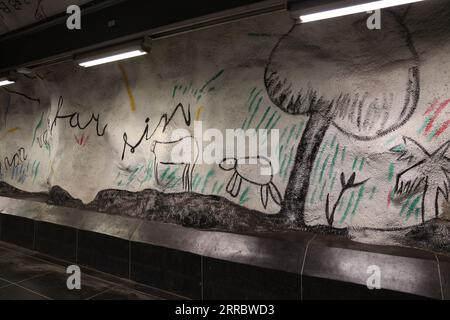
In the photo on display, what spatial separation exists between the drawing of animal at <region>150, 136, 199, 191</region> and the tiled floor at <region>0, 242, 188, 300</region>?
133cm

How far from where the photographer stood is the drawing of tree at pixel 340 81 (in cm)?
252

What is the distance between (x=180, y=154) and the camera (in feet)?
12.0

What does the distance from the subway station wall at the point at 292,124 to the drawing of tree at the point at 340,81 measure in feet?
0.03

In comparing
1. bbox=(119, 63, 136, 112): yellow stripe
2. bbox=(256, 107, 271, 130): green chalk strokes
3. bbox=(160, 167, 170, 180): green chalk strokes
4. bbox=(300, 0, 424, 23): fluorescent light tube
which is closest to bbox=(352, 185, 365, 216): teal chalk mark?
bbox=(256, 107, 271, 130): green chalk strokes

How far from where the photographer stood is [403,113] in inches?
98.1

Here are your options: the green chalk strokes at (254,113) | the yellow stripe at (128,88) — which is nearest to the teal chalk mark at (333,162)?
the green chalk strokes at (254,113)

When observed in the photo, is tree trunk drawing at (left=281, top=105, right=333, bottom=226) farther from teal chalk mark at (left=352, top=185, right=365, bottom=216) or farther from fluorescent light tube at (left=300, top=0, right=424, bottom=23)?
fluorescent light tube at (left=300, top=0, right=424, bottom=23)

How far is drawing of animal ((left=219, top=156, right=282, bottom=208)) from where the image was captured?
3.06 metres

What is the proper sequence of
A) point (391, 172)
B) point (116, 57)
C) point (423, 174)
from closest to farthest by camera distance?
1. point (423, 174)
2. point (391, 172)
3. point (116, 57)

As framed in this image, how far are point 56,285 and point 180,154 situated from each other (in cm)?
221

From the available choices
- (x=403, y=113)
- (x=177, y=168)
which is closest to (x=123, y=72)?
(x=177, y=168)

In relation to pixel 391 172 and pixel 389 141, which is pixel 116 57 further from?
pixel 391 172

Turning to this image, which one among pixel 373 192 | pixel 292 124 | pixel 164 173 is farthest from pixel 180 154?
pixel 373 192
